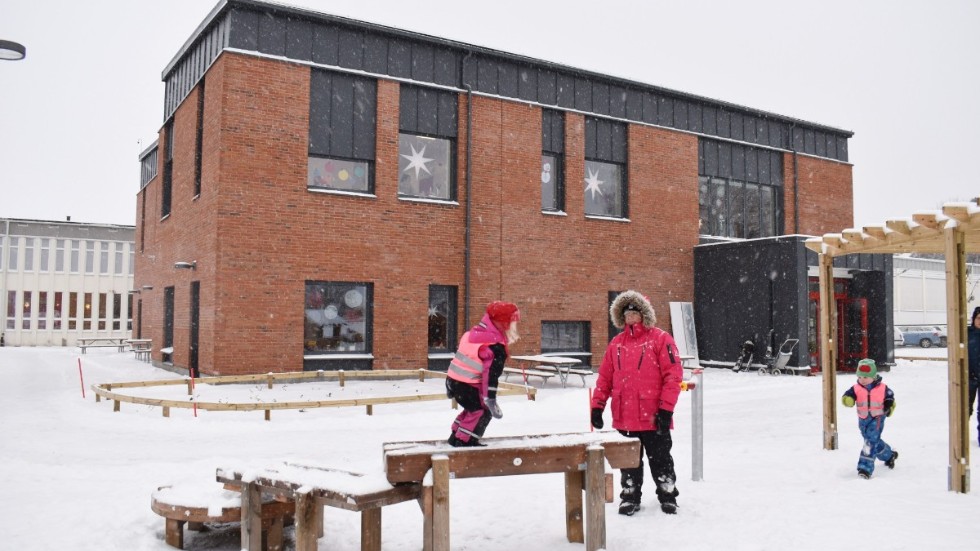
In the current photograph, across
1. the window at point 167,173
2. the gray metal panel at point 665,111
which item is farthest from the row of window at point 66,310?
the gray metal panel at point 665,111

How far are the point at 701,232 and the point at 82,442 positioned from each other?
19.1 meters

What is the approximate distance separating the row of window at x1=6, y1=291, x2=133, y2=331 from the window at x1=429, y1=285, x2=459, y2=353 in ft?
111

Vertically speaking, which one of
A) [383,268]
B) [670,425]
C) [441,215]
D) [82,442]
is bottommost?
[82,442]

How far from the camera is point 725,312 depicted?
75.2 feet

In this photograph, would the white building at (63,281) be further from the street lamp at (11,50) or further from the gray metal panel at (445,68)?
the street lamp at (11,50)

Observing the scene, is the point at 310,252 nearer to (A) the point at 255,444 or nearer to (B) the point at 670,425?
(A) the point at 255,444

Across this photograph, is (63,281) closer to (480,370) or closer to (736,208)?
(736,208)

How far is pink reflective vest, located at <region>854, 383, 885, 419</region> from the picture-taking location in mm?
7871

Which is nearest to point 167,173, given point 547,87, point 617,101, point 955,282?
point 547,87

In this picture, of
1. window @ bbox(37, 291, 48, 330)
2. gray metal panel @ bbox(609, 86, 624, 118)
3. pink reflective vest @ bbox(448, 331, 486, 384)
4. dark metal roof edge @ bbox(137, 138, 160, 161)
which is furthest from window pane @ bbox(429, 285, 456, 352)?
window @ bbox(37, 291, 48, 330)

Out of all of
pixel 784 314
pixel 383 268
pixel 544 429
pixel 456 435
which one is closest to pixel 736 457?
pixel 544 429

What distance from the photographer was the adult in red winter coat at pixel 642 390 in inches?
254

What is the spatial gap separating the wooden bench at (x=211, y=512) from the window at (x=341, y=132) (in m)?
12.5

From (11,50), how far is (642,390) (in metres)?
8.73
